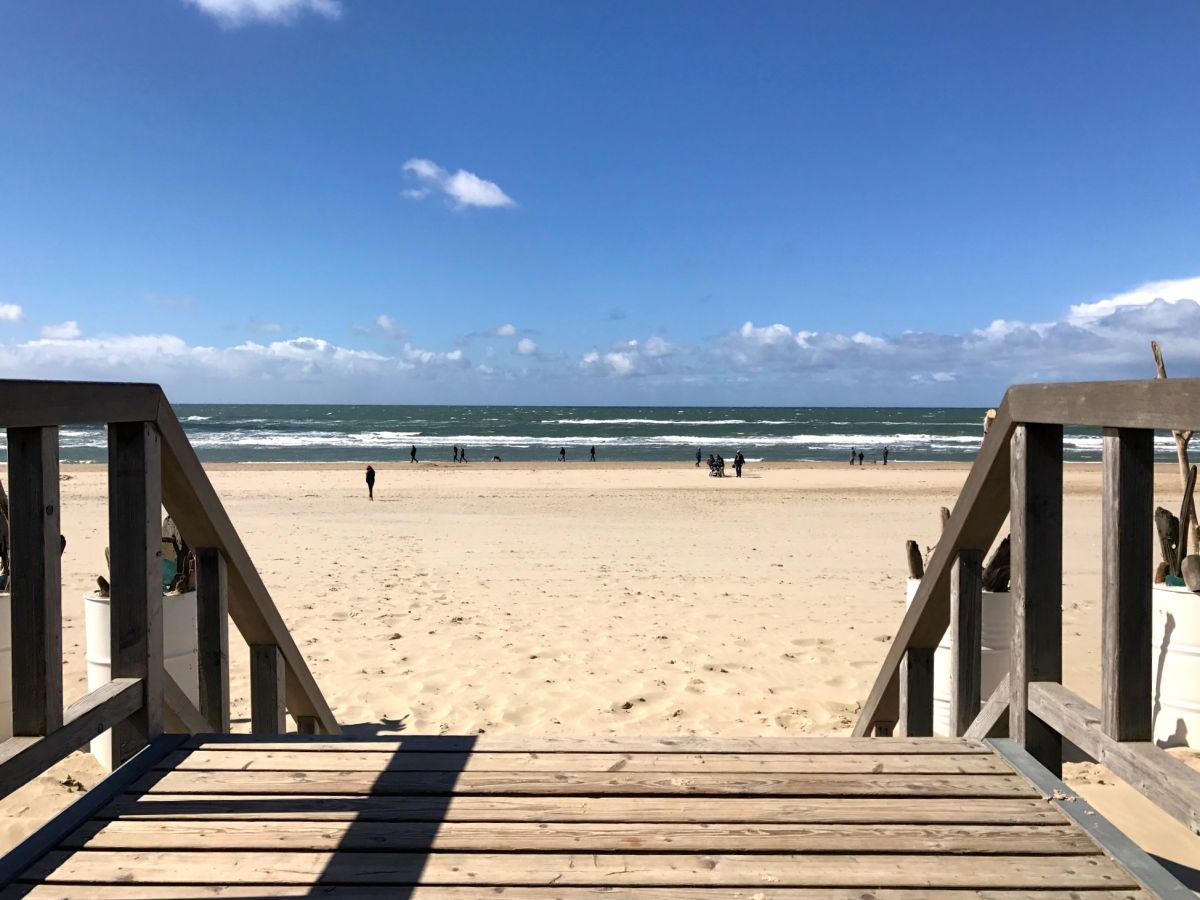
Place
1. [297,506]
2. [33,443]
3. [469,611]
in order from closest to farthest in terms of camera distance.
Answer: [33,443]
[469,611]
[297,506]

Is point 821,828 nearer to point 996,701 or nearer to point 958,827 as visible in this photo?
A: point 958,827

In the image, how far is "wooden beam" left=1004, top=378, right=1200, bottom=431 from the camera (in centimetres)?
175

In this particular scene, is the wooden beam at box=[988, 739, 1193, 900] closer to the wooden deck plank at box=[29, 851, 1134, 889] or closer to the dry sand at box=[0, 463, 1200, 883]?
the wooden deck plank at box=[29, 851, 1134, 889]

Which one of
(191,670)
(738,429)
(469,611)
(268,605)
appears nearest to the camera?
(268,605)

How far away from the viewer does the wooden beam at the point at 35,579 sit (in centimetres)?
200

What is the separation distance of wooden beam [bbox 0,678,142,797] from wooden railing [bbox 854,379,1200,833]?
2.54m

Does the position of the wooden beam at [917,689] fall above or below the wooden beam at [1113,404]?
below

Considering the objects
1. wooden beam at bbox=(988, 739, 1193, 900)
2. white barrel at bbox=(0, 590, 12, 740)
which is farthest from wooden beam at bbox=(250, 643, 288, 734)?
wooden beam at bbox=(988, 739, 1193, 900)

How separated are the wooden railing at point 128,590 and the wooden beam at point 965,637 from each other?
102 inches

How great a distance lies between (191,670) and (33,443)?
2457 millimetres

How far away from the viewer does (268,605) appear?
11.2 ft

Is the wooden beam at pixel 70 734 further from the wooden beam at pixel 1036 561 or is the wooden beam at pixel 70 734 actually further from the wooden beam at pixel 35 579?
the wooden beam at pixel 1036 561

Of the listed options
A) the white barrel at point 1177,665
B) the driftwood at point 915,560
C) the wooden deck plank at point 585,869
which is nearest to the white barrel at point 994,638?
the driftwood at point 915,560

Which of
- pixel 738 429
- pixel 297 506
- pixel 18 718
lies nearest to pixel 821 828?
pixel 18 718
